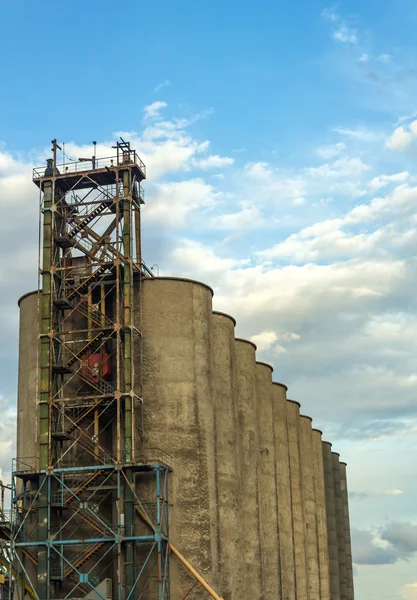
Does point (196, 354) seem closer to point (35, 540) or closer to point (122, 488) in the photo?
point (122, 488)

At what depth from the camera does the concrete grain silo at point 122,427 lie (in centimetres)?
4662

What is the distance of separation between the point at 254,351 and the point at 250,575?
48.5ft

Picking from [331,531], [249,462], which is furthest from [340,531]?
A: [249,462]

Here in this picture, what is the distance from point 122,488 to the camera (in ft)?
154

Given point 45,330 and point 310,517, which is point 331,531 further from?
point 45,330

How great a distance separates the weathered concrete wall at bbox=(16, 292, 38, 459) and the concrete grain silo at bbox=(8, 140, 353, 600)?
0.11m

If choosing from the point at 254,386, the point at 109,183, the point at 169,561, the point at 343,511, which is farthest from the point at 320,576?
the point at 109,183

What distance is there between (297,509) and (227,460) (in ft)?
74.4

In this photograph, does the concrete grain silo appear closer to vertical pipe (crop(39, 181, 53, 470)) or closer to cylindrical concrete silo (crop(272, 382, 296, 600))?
vertical pipe (crop(39, 181, 53, 470))

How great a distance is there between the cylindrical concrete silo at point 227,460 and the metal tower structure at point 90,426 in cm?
435

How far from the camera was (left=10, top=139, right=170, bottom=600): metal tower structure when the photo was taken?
4634 centimetres

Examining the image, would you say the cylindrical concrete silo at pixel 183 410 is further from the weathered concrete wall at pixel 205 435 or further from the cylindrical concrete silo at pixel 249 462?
the cylindrical concrete silo at pixel 249 462

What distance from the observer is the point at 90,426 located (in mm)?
49094

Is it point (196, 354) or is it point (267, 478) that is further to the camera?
point (267, 478)
